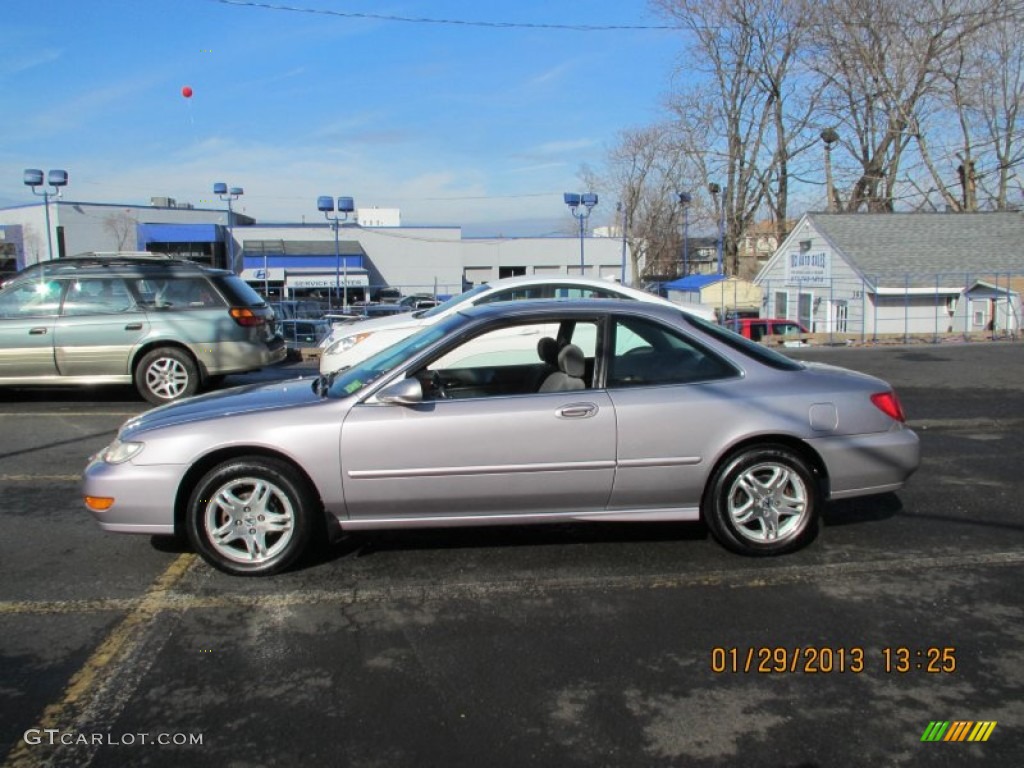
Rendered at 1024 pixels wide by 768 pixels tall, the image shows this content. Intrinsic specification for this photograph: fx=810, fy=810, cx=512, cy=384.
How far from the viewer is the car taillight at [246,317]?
9.78m

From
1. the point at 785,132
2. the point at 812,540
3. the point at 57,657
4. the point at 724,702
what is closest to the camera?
the point at 724,702

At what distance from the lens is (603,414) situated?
13.8ft

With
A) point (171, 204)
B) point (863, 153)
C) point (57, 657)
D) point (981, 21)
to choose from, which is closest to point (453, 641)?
point (57, 657)

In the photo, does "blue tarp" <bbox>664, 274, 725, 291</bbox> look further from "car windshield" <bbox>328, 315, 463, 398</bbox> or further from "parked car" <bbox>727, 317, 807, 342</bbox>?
"car windshield" <bbox>328, 315, 463, 398</bbox>

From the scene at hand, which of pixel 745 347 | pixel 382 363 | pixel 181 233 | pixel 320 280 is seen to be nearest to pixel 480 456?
pixel 382 363

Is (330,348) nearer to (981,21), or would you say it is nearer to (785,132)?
(981,21)

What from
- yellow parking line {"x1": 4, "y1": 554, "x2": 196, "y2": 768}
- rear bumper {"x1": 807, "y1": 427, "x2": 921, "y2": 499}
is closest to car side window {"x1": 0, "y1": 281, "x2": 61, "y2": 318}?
yellow parking line {"x1": 4, "y1": 554, "x2": 196, "y2": 768}

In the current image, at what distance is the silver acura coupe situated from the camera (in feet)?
13.5

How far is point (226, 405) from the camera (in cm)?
441

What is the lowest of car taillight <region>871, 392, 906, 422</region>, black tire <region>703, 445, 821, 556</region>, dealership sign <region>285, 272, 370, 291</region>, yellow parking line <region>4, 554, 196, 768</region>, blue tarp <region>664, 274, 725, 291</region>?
yellow parking line <region>4, 554, 196, 768</region>

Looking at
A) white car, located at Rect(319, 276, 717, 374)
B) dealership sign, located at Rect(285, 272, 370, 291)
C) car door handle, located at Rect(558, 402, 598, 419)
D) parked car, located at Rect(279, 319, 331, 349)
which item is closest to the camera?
car door handle, located at Rect(558, 402, 598, 419)

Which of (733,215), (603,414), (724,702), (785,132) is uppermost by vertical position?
(785,132)

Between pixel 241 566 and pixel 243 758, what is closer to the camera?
pixel 243 758

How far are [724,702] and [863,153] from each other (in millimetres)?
48273
